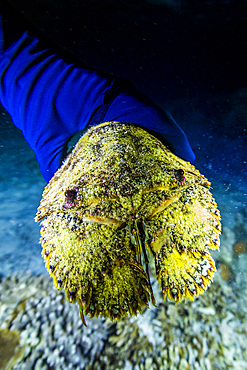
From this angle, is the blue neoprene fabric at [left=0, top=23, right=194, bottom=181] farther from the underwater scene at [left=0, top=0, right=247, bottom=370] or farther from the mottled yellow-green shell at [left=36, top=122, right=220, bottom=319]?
the mottled yellow-green shell at [left=36, top=122, right=220, bottom=319]

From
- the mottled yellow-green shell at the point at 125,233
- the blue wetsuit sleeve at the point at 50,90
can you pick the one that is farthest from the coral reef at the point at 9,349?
the blue wetsuit sleeve at the point at 50,90

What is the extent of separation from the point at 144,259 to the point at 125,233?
0.76 ft

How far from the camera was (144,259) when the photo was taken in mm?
1166

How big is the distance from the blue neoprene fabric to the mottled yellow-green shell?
532 millimetres

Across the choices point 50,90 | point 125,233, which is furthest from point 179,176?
point 50,90

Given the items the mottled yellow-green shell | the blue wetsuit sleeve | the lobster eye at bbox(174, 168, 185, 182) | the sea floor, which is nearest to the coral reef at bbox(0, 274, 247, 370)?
the sea floor

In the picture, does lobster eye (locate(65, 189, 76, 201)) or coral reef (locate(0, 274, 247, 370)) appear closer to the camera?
lobster eye (locate(65, 189, 76, 201))

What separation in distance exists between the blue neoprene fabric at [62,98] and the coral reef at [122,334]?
191 centimetres

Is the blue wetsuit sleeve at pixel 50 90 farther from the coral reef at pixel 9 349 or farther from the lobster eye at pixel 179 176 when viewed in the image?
the coral reef at pixel 9 349

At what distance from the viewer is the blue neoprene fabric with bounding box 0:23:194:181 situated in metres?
1.58

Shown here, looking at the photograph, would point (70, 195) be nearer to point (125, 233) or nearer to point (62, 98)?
point (125, 233)

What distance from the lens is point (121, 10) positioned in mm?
13102

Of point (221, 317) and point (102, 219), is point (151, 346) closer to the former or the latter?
point (221, 317)

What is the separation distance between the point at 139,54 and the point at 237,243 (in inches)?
908
